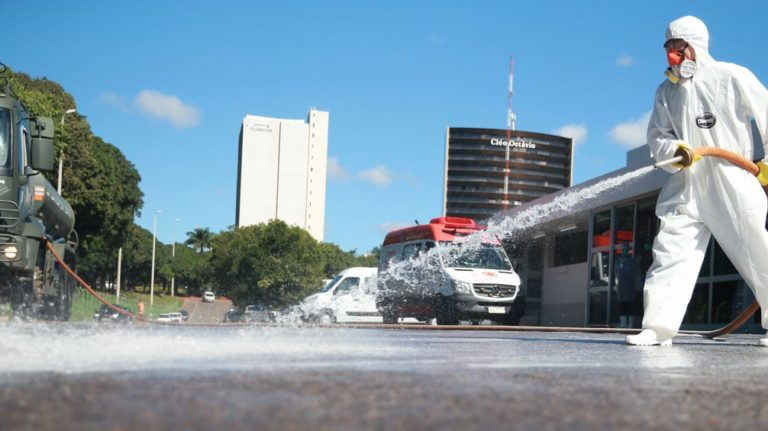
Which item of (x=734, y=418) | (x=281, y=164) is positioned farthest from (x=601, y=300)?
(x=281, y=164)

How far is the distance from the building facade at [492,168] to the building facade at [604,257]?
125 meters

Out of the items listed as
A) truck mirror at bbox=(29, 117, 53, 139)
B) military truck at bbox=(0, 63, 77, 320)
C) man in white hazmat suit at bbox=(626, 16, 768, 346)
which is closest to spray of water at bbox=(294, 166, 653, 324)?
military truck at bbox=(0, 63, 77, 320)

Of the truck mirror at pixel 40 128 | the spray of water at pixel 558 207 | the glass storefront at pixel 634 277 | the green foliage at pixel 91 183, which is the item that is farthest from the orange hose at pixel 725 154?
the green foliage at pixel 91 183

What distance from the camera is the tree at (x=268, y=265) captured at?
90.8 metres

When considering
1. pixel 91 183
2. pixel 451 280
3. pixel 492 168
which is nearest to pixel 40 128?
pixel 451 280

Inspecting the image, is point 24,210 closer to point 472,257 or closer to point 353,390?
point 353,390

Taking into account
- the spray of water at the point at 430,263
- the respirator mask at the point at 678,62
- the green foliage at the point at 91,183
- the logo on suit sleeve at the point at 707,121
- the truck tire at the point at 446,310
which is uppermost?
the green foliage at the point at 91,183

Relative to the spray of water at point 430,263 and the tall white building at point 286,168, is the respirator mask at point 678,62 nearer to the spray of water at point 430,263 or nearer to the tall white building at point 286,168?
the spray of water at point 430,263

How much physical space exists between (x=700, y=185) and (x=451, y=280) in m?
14.4

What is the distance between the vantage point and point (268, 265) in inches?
3637

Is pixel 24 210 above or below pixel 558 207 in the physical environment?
below

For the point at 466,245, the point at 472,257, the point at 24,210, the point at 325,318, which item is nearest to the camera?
the point at 24,210

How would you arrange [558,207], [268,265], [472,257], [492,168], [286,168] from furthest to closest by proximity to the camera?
[286,168] → [492,168] → [268,265] → [558,207] → [472,257]

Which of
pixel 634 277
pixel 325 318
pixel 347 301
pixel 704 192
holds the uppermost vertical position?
pixel 704 192
